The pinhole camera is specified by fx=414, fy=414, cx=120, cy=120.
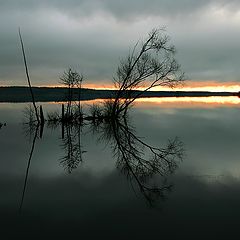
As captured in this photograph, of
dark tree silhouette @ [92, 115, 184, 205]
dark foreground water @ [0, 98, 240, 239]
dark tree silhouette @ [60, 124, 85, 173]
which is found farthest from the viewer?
dark tree silhouette @ [60, 124, 85, 173]

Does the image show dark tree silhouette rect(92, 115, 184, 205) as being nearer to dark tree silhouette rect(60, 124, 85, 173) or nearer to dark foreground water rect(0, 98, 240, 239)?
dark foreground water rect(0, 98, 240, 239)

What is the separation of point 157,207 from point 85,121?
1221 inches

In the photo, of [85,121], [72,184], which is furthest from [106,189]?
[85,121]

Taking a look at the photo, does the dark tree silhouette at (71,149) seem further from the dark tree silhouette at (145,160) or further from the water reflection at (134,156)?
the dark tree silhouette at (145,160)

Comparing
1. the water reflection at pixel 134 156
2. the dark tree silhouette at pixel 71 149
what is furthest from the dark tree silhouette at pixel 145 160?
the dark tree silhouette at pixel 71 149

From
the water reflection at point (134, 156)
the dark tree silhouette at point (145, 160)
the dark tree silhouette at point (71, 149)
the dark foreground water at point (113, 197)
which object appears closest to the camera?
the dark foreground water at point (113, 197)

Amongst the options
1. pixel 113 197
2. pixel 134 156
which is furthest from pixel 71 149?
pixel 113 197

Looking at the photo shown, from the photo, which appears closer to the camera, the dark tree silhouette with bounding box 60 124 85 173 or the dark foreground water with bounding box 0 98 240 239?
the dark foreground water with bounding box 0 98 240 239

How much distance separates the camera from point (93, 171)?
654 inches

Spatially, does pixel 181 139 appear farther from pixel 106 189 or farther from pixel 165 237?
pixel 165 237

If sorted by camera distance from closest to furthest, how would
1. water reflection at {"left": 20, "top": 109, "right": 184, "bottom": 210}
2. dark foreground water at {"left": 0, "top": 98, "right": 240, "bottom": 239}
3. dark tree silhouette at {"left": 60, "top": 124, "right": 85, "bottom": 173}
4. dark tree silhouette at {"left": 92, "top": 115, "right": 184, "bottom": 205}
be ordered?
dark foreground water at {"left": 0, "top": 98, "right": 240, "bottom": 239}
dark tree silhouette at {"left": 92, "top": 115, "right": 184, "bottom": 205}
water reflection at {"left": 20, "top": 109, "right": 184, "bottom": 210}
dark tree silhouette at {"left": 60, "top": 124, "right": 85, "bottom": 173}

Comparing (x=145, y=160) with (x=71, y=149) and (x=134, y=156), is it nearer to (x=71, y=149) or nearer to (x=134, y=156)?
(x=134, y=156)

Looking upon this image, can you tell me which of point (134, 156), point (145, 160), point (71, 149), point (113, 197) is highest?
point (113, 197)

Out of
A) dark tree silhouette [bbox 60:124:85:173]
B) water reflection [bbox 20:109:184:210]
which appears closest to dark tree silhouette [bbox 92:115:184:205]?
water reflection [bbox 20:109:184:210]
